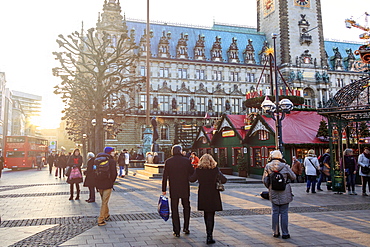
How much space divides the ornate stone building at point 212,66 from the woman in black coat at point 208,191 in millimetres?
47671

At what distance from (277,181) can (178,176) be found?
6.82 feet

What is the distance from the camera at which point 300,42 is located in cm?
6116

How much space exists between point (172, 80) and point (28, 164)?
95.3ft

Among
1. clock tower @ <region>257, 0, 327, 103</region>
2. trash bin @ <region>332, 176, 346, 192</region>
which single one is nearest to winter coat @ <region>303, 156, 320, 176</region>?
trash bin @ <region>332, 176, 346, 192</region>

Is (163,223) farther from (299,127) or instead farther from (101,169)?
(299,127)

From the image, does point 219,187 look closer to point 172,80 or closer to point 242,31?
point 172,80

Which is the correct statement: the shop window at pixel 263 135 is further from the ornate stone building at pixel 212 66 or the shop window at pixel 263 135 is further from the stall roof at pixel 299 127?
the ornate stone building at pixel 212 66

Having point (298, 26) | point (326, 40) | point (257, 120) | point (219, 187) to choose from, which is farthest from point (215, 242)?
point (326, 40)

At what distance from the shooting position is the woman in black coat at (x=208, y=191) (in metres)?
6.43

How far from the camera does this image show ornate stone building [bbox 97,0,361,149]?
185 feet

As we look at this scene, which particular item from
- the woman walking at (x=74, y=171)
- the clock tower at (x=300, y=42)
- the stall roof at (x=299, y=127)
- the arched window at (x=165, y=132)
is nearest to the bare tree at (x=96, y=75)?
the woman walking at (x=74, y=171)

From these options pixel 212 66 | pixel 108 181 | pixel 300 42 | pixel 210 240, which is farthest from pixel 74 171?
pixel 300 42

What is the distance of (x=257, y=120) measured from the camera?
23.3 m

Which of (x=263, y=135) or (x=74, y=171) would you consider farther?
(x=263, y=135)
